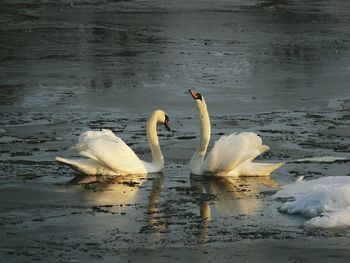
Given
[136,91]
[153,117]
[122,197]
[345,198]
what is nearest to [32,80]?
[136,91]

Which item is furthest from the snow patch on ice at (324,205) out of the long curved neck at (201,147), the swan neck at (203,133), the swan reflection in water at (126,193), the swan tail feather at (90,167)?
the swan tail feather at (90,167)

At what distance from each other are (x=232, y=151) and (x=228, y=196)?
3.02 feet

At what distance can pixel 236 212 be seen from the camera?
12758 mm

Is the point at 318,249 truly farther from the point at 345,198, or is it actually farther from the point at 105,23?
the point at 105,23

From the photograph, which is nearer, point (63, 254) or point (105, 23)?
point (63, 254)

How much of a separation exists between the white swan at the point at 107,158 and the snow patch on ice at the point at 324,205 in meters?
2.23

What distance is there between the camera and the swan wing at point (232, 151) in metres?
14.5

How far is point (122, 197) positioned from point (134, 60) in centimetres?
1389

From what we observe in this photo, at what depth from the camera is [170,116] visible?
764 inches

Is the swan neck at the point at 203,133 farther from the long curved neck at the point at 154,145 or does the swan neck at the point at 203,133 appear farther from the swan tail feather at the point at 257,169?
the swan tail feather at the point at 257,169

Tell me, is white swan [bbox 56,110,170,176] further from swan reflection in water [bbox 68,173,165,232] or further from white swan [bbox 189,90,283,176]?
white swan [bbox 189,90,283,176]

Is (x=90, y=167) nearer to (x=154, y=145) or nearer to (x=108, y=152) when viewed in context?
(x=108, y=152)

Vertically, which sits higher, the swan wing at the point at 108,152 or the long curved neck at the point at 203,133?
the long curved neck at the point at 203,133

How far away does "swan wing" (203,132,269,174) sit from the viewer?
14.5 meters
